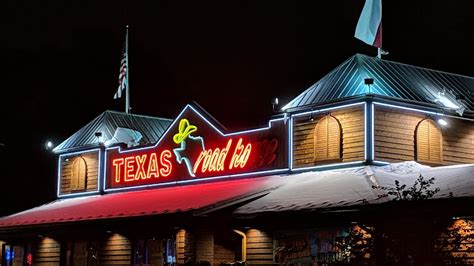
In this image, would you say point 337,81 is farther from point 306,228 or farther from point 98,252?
point 98,252

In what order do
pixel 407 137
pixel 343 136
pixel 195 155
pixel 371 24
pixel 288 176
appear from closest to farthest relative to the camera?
pixel 343 136
pixel 407 137
pixel 288 176
pixel 371 24
pixel 195 155

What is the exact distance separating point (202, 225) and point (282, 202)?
393 cm

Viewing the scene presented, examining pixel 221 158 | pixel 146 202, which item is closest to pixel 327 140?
pixel 221 158

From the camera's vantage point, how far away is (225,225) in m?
24.5

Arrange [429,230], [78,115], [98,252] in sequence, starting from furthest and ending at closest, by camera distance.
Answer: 1. [78,115]
2. [98,252]
3. [429,230]

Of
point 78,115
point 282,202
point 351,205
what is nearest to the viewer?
point 351,205

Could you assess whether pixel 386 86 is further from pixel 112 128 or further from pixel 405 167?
pixel 112 128

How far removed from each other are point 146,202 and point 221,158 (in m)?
2.71

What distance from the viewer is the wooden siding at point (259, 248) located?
24125 mm

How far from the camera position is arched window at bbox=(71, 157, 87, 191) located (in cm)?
3291

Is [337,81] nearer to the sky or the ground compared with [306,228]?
nearer to the sky

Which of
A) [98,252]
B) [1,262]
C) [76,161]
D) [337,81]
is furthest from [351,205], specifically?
[1,262]

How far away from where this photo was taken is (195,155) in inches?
1113

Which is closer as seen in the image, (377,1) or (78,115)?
(377,1)
